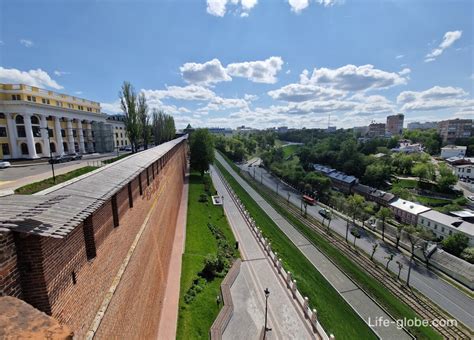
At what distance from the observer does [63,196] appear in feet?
13.8

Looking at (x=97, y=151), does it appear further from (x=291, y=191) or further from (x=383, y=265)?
(x=383, y=265)

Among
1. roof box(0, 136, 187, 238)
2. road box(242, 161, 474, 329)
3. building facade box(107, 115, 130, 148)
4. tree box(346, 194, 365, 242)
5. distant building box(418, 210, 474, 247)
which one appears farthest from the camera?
building facade box(107, 115, 130, 148)

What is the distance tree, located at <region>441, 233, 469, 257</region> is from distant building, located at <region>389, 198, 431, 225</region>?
23.7 feet

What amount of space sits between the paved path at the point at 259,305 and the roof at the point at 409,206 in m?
29.1

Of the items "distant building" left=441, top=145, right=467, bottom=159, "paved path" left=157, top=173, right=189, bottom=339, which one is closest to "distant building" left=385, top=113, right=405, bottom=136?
"distant building" left=441, top=145, right=467, bottom=159

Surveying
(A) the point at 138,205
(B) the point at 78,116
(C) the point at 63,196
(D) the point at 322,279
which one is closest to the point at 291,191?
(D) the point at 322,279

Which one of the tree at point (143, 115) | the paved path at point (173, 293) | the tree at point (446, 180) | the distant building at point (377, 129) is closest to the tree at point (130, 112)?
the tree at point (143, 115)

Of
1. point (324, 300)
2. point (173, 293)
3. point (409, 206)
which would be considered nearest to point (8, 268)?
point (173, 293)

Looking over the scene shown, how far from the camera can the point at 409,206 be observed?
35.2 metres

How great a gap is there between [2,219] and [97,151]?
41.5 meters

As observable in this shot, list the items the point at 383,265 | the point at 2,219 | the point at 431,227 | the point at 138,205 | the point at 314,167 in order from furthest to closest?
the point at 314,167, the point at 431,227, the point at 383,265, the point at 138,205, the point at 2,219

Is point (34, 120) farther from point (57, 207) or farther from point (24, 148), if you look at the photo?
point (57, 207)

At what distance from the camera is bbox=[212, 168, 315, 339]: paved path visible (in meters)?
10.1

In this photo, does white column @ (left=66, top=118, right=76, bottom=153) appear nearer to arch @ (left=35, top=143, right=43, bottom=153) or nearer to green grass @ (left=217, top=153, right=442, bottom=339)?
arch @ (left=35, top=143, right=43, bottom=153)
